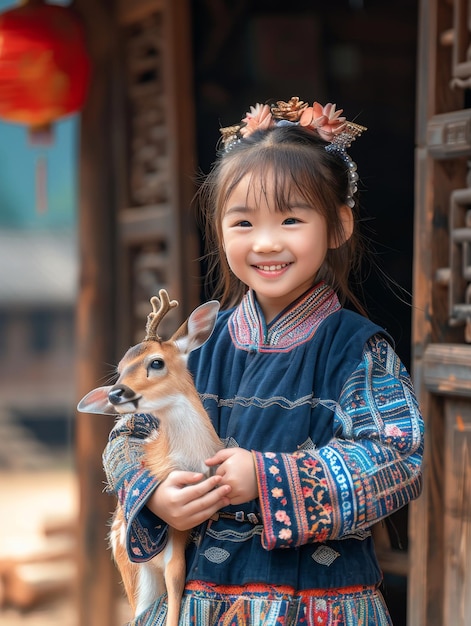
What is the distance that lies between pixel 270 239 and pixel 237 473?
0.40m

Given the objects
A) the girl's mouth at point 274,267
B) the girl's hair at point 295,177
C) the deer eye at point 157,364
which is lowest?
→ the deer eye at point 157,364

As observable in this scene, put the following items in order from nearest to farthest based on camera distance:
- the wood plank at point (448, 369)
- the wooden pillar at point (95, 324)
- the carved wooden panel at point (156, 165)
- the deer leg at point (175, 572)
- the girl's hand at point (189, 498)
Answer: the girl's hand at point (189, 498) → the deer leg at point (175, 572) → the wood plank at point (448, 369) → the carved wooden panel at point (156, 165) → the wooden pillar at point (95, 324)

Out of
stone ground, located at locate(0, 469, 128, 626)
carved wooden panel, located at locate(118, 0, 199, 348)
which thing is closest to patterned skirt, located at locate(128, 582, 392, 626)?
carved wooden panel, located at locate(118, 0, 199, 348)

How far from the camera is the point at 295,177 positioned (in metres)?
1.61

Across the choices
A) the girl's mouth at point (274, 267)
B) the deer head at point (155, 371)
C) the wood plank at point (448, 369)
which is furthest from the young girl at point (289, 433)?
the wood plank at point (448, 369)

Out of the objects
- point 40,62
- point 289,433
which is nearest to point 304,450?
point 289,433

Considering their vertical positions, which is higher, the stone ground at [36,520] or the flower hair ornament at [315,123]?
the flower hair ornament at [315,123]

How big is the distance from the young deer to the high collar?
111 millimetres

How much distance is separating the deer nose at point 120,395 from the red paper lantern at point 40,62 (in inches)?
105

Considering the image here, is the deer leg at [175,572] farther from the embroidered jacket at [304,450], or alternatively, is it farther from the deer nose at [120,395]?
the deer nose at [120,395]

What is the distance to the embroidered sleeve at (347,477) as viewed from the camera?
150 centimetres

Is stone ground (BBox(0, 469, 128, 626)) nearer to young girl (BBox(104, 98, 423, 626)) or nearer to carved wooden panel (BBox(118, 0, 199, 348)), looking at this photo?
carved wooden panel (BBox(118, 0, 199, 348))

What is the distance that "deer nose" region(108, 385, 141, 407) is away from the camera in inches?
59.2

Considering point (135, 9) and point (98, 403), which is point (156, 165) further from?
point (98, 403)
